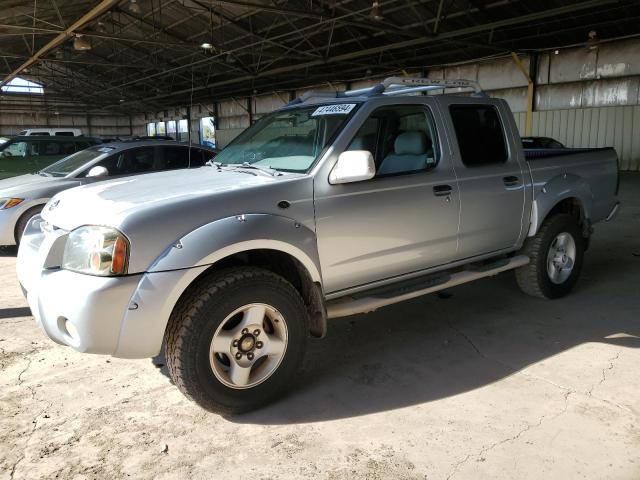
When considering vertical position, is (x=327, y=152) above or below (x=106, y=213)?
above

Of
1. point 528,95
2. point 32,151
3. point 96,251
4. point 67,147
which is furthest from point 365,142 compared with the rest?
point 528,95

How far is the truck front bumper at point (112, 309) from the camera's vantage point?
258 cm

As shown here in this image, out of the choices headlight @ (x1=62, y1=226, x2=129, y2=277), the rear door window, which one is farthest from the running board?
the rear door window

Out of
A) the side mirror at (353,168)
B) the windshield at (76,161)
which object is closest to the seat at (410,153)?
the side mirror at (353,168)

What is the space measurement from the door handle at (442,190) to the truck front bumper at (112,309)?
1.85 m

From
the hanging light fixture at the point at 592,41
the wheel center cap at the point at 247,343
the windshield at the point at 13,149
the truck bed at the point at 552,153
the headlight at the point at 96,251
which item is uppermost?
the hanging light fixture at the point at 592,41

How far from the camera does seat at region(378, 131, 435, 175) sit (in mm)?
3791

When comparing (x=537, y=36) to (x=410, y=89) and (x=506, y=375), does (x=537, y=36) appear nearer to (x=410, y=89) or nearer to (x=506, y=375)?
(x=410, y=89)

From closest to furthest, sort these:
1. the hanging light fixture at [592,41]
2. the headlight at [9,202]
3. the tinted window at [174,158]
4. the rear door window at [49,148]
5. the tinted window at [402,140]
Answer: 1. the tinted window at [402,140]
2. the headlight at [9,202]
3. the tinted window at [174,158]
4. the rear door window at [49,148]
5. the hanging light fixture at [592,41]

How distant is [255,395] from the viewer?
302 centimetres

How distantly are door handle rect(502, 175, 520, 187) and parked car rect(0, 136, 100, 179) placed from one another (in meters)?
9.79

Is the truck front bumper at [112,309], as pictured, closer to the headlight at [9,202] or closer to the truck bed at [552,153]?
the truck bed at [552,153]

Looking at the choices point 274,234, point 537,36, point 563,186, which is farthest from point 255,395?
point 537,36

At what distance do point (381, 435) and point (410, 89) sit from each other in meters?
2.91
